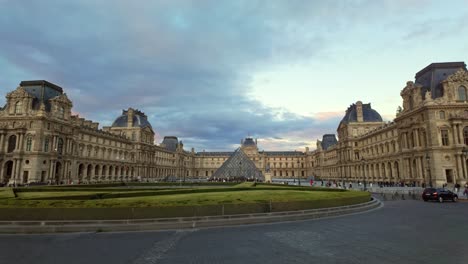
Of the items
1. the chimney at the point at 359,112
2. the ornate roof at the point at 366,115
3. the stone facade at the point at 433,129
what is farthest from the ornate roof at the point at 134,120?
the stone facade at the point at 433,129

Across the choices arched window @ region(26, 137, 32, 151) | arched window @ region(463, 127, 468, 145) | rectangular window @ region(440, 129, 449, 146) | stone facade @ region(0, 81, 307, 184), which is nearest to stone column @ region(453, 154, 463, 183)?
rectangular window @ region(440, 129, 449, 146)

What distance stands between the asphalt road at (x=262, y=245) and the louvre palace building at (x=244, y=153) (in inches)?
1271

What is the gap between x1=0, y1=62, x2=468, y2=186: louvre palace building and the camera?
4566 cm

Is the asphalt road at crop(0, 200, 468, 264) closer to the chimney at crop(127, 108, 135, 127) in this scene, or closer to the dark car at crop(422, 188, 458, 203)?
the dark car at crop(422, 188, 458, 203)

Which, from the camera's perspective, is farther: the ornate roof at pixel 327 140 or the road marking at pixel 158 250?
the ornate roof at pixel 327 140

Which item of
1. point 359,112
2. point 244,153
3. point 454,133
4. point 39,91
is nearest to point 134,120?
point 39,91

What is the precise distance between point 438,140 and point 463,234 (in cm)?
4174

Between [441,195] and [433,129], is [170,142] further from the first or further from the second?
[441,195]

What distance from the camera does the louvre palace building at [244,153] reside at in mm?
45656

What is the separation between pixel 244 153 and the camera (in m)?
68.5

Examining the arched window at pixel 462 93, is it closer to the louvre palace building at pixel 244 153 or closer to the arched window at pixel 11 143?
the louvre palace building at pixel 244 153

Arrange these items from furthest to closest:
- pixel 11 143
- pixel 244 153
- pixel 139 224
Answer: pixel 244 153
pixel 11 143
pixel 139 224

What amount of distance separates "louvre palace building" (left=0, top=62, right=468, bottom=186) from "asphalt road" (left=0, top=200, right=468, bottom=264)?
32296 mm

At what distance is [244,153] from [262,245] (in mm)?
58181
